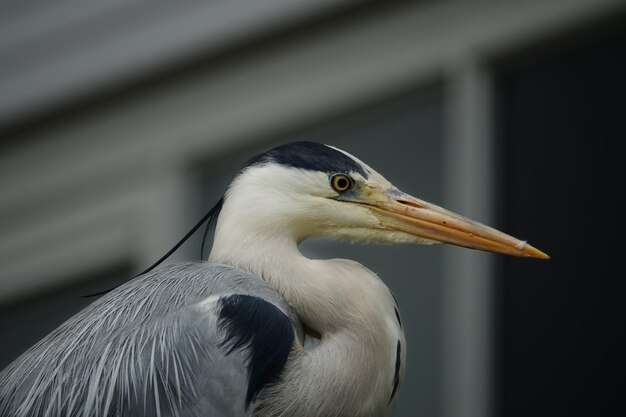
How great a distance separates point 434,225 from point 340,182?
270mm

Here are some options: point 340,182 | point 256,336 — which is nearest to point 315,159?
point 340,182

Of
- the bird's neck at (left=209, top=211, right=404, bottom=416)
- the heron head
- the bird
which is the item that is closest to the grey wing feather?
the bird

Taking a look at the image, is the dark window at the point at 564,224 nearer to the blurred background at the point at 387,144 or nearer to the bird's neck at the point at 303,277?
the blurred background at the point at 387,144

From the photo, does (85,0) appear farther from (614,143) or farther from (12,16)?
(614,143)

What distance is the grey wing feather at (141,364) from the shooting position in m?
3.08

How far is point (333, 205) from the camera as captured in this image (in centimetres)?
346

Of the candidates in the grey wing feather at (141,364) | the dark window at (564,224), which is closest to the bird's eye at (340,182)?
the grey wing feather at (141,364)

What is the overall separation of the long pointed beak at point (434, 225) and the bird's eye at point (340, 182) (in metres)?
0.07

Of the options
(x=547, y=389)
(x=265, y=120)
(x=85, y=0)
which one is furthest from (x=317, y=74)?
(x=547, y=389)

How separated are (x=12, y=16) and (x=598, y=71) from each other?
276cm

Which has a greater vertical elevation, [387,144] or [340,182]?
[387,144]

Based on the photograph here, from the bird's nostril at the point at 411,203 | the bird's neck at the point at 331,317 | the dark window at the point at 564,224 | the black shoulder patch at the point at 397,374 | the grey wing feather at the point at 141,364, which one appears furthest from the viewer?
the dark window at the point at 564,224

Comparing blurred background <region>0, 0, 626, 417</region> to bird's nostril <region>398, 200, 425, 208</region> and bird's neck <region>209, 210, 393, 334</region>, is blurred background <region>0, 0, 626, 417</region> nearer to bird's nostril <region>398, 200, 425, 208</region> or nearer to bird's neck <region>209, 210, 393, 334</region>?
bird's nostril <region>398, 200, 425, 208</region>

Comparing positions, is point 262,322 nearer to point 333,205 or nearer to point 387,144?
point 333,205
